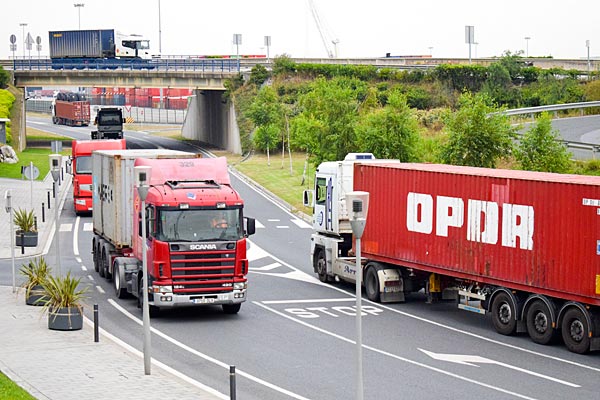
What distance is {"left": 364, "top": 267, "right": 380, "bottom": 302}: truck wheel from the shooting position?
2953 centimetres

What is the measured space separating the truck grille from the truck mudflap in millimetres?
118

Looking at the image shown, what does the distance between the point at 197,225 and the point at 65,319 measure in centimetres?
372

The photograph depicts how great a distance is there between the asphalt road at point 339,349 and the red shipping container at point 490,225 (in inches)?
56.8

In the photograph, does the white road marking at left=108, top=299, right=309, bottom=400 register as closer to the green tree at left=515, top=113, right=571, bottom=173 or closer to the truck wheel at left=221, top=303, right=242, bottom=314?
the truck wheel at left=221, top=303, right=242, bottom=314

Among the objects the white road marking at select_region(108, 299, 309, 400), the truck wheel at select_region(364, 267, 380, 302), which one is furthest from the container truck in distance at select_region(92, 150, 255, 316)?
the truck wheel at select_region(364, 267, 380, 302)

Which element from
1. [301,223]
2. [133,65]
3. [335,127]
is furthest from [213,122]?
[301,223]

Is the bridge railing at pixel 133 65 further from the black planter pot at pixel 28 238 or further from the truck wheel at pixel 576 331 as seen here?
the truck wheel at pixel 576 331

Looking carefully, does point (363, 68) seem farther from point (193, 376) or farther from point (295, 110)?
point (193, 376)

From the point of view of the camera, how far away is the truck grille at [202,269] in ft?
84.4

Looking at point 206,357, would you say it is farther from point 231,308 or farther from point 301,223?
point 301,223

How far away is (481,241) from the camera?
2559 centimetres

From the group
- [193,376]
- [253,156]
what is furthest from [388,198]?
[253,156]

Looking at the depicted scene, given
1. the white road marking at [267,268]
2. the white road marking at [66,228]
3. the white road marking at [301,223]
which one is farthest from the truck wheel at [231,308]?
the white road marking at [66,228]

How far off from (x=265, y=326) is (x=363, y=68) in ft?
231
